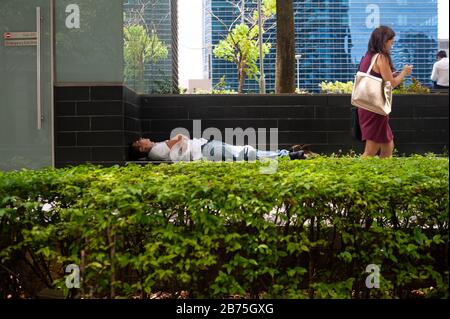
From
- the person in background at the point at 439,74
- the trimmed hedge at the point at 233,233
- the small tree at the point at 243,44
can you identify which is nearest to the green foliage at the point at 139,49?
the person in background at the point at 439,74

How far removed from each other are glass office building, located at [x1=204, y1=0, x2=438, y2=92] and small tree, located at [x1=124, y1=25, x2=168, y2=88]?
308 centimetres

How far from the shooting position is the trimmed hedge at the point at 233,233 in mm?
3141

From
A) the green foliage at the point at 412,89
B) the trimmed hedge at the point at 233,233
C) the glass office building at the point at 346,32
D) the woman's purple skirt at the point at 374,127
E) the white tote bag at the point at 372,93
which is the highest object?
the glass office building at the point at 346,32

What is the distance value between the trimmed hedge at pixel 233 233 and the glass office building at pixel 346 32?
6491 millimetres

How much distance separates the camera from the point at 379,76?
639cm

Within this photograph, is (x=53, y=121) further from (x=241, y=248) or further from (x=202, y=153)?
(x=241, y=248)

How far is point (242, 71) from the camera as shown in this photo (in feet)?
83.5

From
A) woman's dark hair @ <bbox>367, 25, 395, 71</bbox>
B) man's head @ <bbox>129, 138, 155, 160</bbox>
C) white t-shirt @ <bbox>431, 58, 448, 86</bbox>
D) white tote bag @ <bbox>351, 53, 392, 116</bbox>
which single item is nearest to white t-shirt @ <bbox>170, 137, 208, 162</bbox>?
man's head @ <bbox>129, 138, 155, 160</bbox>

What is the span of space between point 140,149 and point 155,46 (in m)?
3.35

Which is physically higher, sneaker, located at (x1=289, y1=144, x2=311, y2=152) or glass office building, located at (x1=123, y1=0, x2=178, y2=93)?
glass office building, located at (x1=123, y1=0, x2=178, y2=93)

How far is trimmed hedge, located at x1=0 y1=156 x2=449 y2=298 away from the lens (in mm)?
3141
